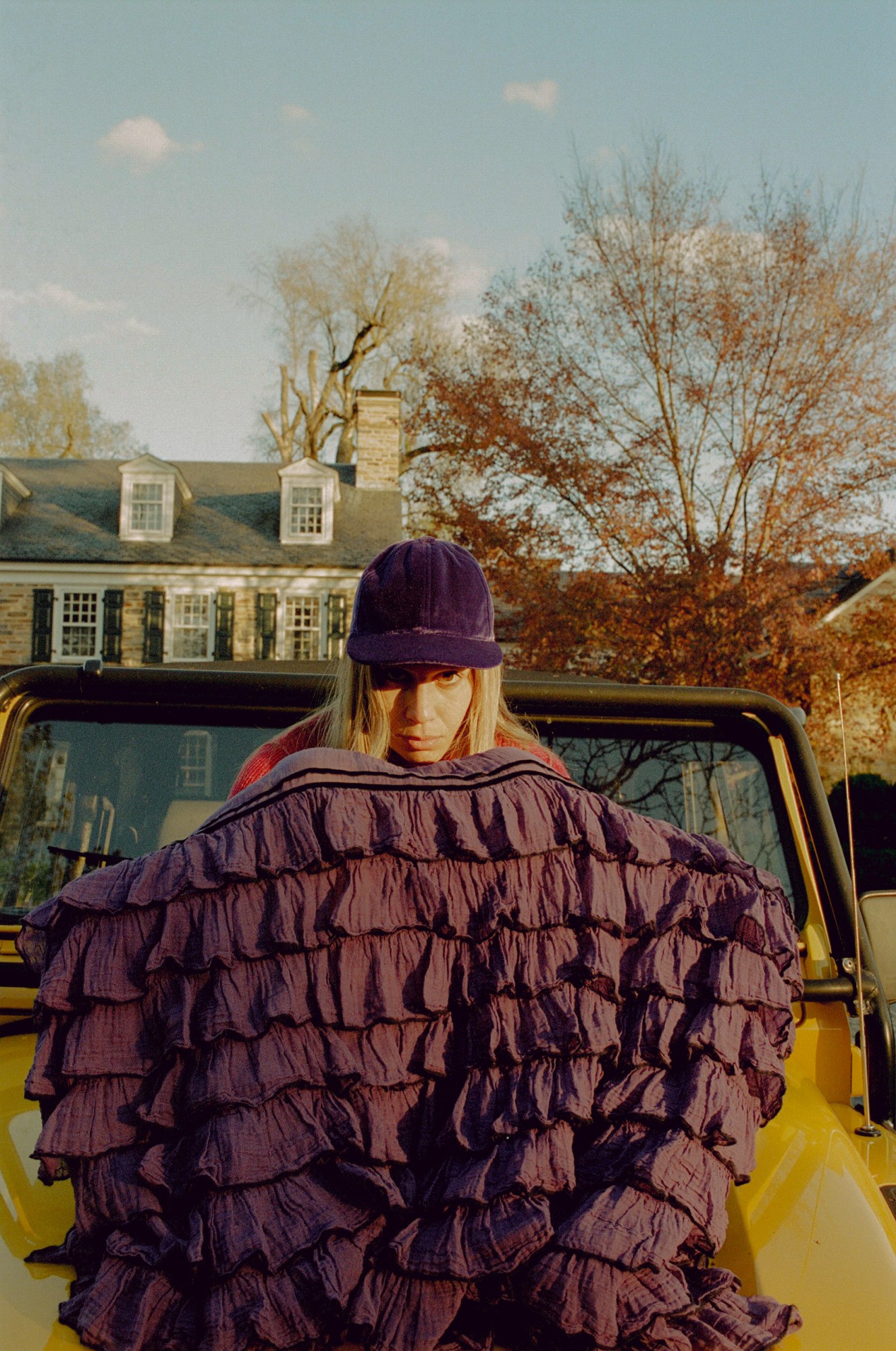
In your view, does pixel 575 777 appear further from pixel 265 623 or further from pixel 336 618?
pixel 265 623

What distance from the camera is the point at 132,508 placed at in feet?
103

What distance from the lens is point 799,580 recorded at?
47.2 feet

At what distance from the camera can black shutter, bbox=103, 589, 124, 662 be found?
2967 centimetres

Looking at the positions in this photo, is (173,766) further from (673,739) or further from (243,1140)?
(243,1140)

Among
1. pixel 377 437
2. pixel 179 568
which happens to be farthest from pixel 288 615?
pixel 377 437

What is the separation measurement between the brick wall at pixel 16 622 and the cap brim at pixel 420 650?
29.7 m

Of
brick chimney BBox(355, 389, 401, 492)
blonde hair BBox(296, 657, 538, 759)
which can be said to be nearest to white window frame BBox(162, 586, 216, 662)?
brick chimney BBox(355, 389, 401, 492)

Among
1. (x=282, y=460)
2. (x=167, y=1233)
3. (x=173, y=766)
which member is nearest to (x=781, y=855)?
(x=173, y=766)

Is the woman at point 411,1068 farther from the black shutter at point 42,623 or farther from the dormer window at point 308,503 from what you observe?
the dormer window at point 308,503

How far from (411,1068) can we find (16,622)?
1206 inches

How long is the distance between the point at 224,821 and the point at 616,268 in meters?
16.2

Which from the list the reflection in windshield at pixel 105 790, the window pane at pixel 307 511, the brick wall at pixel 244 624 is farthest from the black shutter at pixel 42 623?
the reflection in windshield at pixel 105 790

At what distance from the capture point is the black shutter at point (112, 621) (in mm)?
29672

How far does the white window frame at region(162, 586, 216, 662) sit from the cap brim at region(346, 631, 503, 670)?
28458 mm
